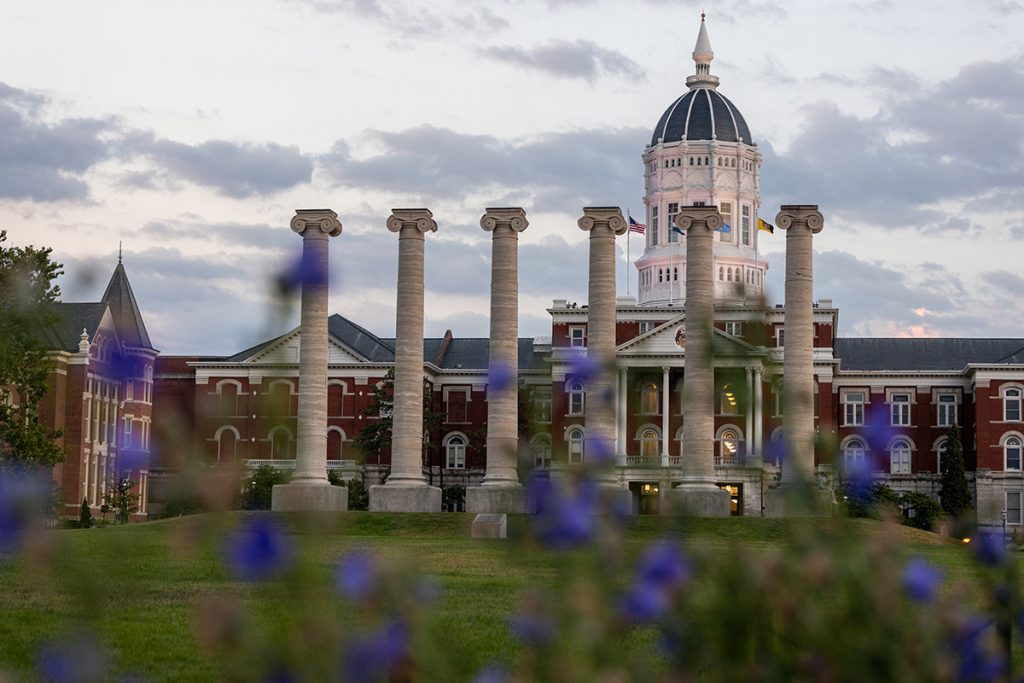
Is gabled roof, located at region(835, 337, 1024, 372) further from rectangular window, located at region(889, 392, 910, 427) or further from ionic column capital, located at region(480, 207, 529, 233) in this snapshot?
ionic column capital, located at region(480, 207, 529, 233)

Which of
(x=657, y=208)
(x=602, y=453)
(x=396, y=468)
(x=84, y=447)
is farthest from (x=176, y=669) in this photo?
(x=657, y=208)

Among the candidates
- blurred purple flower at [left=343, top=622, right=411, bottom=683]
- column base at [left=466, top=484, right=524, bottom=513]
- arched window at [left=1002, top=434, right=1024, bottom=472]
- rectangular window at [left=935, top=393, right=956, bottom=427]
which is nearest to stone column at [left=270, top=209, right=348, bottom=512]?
column base at [left=466, top=484, right=524, bottom=513]

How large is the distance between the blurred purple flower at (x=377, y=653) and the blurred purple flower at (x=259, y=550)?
0.33 metres

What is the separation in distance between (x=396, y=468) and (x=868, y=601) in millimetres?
64087

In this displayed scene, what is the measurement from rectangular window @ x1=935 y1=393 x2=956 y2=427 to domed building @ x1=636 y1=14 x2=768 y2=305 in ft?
75.0

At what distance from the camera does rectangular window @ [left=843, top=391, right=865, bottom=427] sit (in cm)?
10875

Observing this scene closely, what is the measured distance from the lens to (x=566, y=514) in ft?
15.5

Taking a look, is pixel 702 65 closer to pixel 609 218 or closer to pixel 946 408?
pixel 946 408

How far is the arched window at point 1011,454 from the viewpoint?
102m

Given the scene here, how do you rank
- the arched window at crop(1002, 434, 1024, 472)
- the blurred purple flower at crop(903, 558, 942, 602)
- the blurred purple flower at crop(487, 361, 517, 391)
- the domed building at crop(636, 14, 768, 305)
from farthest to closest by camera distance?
the domed building at crop(636, 14, 768, 305)
the arched window at crop(1002, 434, 1024, 472)
the blurred purple flower at crop(487, 361, 517, 391)
the blurred purple flower at crop(903, 558, 942, 602)

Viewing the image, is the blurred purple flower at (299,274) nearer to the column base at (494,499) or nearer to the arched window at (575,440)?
the column base at (494,499)

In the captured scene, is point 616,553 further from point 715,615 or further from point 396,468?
point 396,468

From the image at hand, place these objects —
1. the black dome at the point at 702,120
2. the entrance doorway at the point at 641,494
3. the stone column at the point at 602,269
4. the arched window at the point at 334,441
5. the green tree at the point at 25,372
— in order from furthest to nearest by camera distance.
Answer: the black dome at the point at 702,120, the arched window at the point at 334,441, the entrance doorway at the point at 641,494, the stone column at the point at 602,269, the green tree at the point at 25,372

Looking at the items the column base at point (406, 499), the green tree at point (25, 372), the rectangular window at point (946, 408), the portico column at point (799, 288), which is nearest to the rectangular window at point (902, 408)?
the rectangular window at point (946, 408)
